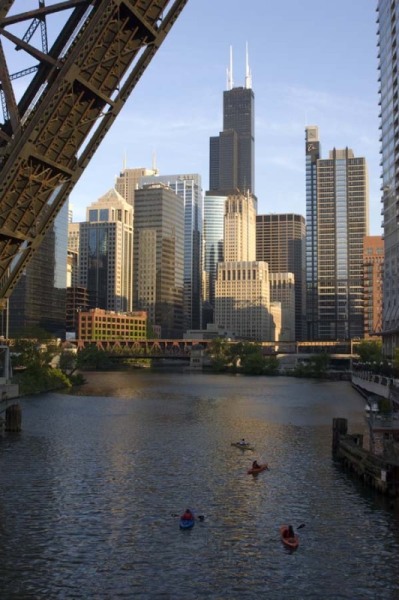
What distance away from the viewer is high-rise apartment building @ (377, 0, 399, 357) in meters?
120

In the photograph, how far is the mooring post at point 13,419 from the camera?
5591 cm

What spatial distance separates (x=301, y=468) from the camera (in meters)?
42.8

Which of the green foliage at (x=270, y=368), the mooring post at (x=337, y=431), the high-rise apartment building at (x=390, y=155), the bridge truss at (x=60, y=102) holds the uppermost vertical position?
the high-rise apartment building at (x=390, y=155)

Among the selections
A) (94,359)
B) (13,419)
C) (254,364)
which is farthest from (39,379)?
(254,364)

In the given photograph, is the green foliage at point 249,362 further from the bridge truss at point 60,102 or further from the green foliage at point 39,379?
the bridge truss at point 60,102

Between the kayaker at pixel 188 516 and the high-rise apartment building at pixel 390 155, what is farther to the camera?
the high-rise apartment building at pixel 390 155

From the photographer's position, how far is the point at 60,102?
72.2 feet

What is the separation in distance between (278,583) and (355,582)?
2614mm

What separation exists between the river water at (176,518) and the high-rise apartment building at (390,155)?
218 ft

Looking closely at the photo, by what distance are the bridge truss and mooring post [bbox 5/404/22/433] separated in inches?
1357

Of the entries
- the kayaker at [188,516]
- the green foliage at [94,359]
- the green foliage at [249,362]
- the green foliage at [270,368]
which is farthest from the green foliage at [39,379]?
the green foliage at [270,368]

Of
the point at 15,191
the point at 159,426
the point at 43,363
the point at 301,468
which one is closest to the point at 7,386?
the point at 159,426

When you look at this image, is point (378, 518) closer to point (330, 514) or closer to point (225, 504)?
point (330, 514)

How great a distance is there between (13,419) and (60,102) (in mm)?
39137
